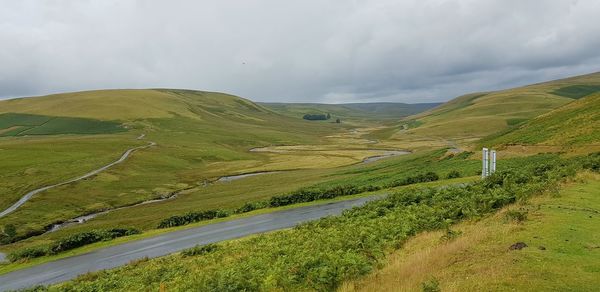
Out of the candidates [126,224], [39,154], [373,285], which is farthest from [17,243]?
[39,154]

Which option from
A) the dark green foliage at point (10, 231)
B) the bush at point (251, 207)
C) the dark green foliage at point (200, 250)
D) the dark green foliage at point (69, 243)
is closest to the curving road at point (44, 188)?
the dark green foliage at point (10, 231)

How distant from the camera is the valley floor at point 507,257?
1351cm

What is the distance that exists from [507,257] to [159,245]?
35517mm

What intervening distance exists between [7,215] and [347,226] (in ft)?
252

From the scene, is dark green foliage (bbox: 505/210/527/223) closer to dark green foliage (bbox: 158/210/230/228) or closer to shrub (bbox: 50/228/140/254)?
dark green foliage (bbox: 158/210/230/228)

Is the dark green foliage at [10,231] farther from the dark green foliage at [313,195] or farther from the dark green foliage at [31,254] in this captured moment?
the dark green foliage at [313,195]

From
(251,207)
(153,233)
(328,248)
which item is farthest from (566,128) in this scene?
(153,233)

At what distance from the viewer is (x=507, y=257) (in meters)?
15.8

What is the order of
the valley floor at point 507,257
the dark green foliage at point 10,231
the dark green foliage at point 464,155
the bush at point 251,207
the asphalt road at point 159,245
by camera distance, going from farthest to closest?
the dark green foliage at point 10,231 → the dark green foliage at point 464,155 → the bush at point 251,207 → the asphalt road at point 159,245 → the valley floor at point 507,257

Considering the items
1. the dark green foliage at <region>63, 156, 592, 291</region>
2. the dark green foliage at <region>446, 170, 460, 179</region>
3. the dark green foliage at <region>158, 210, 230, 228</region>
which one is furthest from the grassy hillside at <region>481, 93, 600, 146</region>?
the dark green foliage at <region>158, 210, 230, 228</region>

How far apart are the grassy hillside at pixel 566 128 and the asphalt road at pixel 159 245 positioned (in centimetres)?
2812

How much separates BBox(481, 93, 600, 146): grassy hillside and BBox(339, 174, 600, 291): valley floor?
38.1m

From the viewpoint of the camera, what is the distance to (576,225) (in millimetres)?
20141

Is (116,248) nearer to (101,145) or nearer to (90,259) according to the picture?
(90,259)
